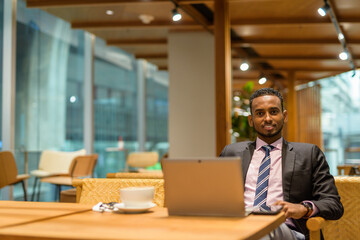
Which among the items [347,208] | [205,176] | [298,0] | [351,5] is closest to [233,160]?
[205,176]

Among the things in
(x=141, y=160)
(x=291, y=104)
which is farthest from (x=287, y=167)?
(x=291, y=104)

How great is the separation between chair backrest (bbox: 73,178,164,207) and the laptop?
0.99 m

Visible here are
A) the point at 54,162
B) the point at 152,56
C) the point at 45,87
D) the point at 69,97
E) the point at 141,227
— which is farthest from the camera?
→ the point at 152,56

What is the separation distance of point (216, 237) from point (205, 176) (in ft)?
1.16

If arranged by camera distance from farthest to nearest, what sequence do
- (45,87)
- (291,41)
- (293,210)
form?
1. (291,41)
2. (45,87)
3. (293,210)

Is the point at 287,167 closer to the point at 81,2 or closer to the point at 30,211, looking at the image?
the point at 30,211

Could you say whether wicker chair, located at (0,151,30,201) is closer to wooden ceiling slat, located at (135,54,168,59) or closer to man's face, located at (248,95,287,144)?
man's face, located at (248,95,287,144)

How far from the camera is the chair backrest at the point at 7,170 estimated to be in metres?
5.55

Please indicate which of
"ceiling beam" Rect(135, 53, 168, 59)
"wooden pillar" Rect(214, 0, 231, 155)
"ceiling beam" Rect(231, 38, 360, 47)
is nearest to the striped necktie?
"wooden pillar" Rect(214, 0, 231, 155)

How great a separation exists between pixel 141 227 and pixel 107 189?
1.22 m

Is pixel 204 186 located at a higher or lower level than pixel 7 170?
higher

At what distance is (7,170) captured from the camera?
5.65 meters

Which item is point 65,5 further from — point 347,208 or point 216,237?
point 216,237

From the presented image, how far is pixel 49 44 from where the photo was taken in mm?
7934
